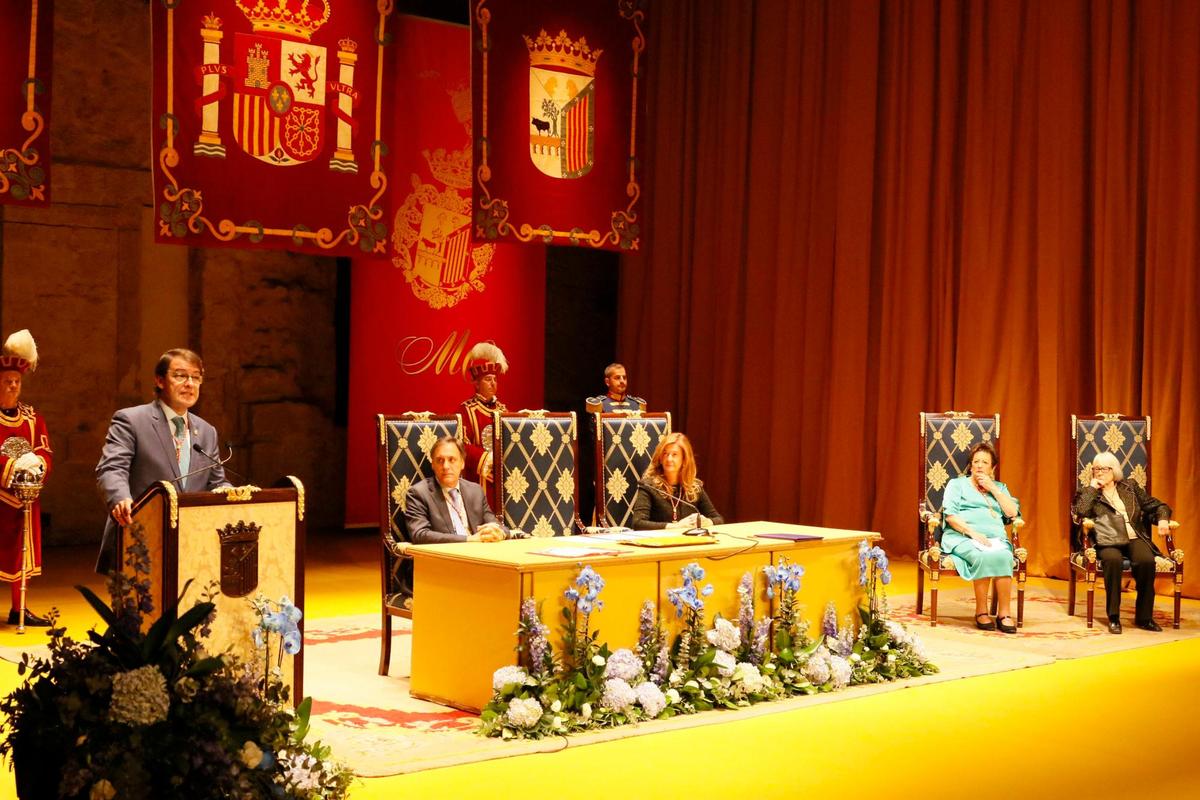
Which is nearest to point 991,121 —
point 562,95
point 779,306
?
point 779,306

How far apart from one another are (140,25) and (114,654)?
303 inches

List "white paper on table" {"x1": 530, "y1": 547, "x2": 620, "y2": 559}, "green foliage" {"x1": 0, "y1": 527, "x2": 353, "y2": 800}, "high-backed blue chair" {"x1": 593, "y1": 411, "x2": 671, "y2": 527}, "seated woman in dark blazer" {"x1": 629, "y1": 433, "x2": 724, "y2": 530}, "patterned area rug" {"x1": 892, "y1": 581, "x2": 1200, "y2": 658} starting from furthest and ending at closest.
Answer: "high-backed blue chair" {"x1": 593, "y1": 411, "x2": 671, "y2": 527} → "patterned area rug" {"x1": 892, "y1": 581, "x2": 1200, "y2": 658} → "seated woman in dark blazer" {"x1": 629, "y1": 433, "x2": 724, "y2": 530} → "white paper on table" {"x1": 530, "y1": 547, "x2": 620, "y2": 559} → "green foliage" {"x1": 0, "y1": 527, "x2": 353, "y2": 800}

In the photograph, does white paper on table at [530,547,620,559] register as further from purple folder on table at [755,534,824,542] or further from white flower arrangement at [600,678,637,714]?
purple folder on table at [755,534,824,542]

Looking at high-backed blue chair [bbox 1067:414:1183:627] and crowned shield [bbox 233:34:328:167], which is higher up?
crowned shield [bbox 233:34:328:167]

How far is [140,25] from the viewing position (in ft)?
30.6

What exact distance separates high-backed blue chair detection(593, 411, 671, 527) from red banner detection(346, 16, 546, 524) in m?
3.21

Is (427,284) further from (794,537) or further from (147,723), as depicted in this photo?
(147,723)

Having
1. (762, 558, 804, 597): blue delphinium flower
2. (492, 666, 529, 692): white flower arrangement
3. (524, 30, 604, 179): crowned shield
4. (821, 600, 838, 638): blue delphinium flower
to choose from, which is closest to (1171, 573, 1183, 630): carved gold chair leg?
(821, 600, 838, 638): blue delphinium flower

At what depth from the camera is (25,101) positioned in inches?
265

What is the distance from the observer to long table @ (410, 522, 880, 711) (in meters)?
4.48

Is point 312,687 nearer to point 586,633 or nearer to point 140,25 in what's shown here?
point 586,633

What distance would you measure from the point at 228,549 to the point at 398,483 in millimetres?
1610

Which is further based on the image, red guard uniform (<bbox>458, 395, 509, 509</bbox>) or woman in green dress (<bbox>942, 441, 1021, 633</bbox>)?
red guard uniform (<bbox>458, 395, 509, 509</bbox>)

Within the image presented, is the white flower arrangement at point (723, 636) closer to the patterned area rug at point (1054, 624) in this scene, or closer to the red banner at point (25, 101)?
the patterned area rug at point (1054, 624)
